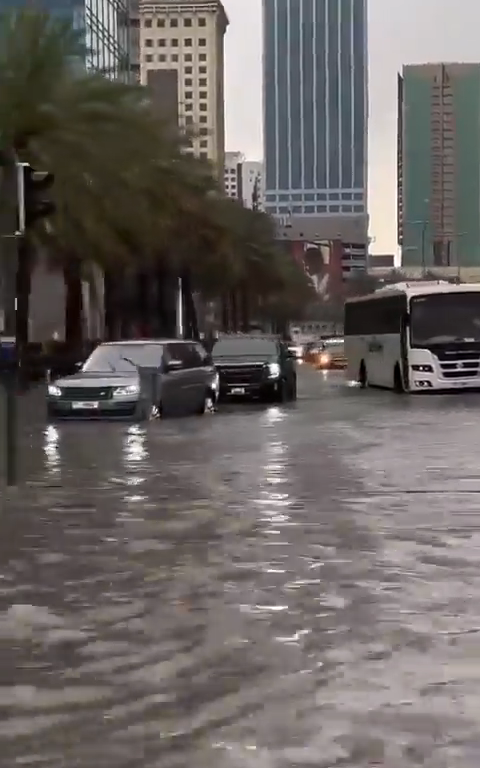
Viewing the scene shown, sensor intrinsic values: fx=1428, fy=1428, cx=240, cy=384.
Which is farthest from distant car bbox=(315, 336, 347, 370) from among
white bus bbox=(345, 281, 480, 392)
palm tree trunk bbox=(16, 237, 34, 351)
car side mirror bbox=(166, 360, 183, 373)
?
car side mirror bbox=(166, 360, 183, 373)

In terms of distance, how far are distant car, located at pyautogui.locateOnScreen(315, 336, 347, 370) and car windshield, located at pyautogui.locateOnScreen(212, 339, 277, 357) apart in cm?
3236

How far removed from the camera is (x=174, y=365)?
2817cm

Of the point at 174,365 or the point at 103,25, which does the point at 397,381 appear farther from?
the point at 103,25

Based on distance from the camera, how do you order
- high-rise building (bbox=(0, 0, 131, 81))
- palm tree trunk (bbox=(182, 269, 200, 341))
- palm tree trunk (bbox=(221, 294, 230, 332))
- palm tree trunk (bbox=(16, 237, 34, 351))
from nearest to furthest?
palm tree trunk (bbox=(16, 237, 34, 351)) → palm tree trunk (bbox=(182, 269, 200, 341)) → high-rise building (bbox=(0, 0, 131, 81)) → palm tree trunk (bbox=(221, 294, 230, 332))

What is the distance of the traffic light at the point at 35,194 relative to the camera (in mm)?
14914

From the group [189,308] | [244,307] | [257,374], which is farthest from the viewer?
[244,307]

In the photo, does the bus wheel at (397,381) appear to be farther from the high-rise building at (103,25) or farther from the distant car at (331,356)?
the high-rise building at (103,25)

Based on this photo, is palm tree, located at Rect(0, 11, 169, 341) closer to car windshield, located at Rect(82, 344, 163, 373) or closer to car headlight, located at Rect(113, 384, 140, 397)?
car windshield, located at Rect(82, 344, 163, 373)

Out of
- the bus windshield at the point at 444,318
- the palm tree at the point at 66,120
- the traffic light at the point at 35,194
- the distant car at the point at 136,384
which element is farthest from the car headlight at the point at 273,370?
the traffic light at the point at 35,194

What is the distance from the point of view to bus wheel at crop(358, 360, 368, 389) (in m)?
44.0

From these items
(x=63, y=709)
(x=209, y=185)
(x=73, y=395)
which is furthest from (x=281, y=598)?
(x=209, y=185)

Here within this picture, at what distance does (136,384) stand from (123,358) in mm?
1833

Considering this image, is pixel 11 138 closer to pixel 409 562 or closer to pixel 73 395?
pixel 73 395

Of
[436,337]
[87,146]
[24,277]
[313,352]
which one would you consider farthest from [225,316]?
[87,146]
